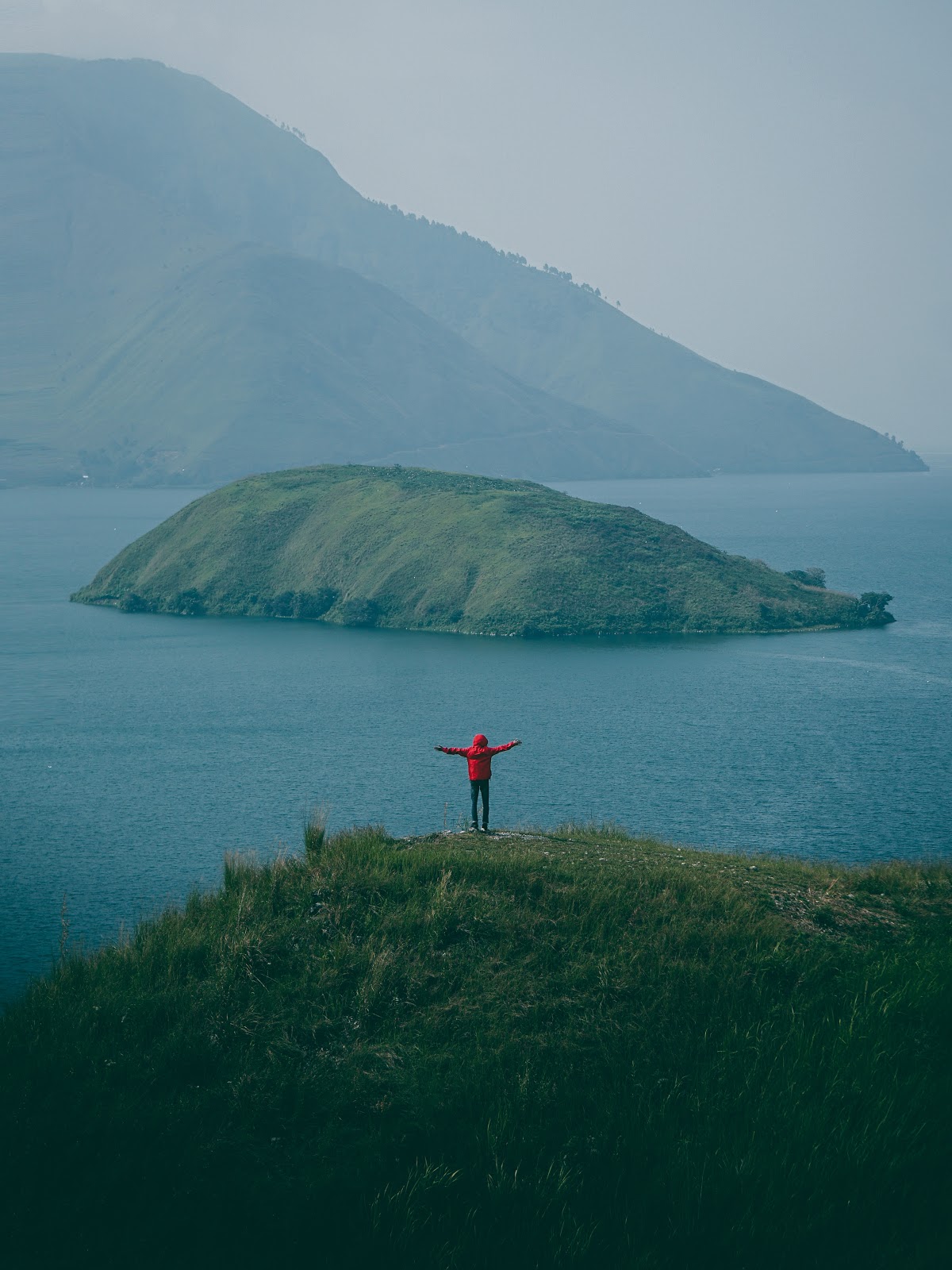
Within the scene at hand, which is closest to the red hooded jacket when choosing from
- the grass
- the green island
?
the grass

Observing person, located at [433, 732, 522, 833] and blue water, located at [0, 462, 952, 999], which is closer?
person, located at [433, 732, 522, 833]

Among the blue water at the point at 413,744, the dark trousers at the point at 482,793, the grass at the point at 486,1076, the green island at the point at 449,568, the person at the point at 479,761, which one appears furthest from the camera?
the green island at the point at 449,568

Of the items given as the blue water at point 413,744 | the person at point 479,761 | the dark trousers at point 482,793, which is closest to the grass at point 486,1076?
the person at point 479,761

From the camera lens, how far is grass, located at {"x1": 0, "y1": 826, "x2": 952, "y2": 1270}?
16.2m

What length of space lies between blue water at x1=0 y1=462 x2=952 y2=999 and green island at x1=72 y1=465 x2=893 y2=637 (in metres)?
7.27

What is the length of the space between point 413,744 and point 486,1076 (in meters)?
51.1

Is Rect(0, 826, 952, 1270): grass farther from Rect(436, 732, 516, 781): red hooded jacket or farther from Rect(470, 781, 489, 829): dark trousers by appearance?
Rect(470, 781, 489, 829): dark trousers

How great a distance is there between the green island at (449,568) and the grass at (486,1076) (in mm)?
93172

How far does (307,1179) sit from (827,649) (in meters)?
96.9

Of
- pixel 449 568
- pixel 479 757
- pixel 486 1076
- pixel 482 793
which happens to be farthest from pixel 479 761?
pixel 449 568

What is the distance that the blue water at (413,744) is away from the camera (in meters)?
48.9

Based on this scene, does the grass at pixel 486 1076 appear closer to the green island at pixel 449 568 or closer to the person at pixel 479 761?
the person at pixel 479 761

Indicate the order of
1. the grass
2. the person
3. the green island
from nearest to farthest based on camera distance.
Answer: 1. the grass
2. the person
3. the green island

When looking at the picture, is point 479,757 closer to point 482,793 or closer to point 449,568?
point 482,793
